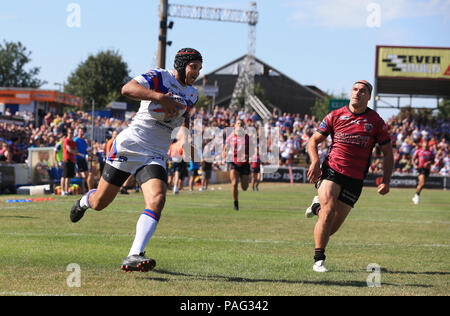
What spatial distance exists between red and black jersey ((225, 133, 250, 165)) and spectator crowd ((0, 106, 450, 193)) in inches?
407

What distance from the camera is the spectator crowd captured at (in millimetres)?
29938

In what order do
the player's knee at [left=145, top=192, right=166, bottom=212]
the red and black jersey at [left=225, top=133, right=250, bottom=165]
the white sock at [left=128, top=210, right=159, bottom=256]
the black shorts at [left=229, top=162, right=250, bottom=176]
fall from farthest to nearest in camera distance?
the black shorts at [left=229, top=162, right=250, bottom=176], the red and black jersey at [left=225, top=133, right=250, bottom=165], the player's knee at [left=145, top=192, right=166, bottom=212], the white sock at [left=128, top=210, right=159, bottom=256]

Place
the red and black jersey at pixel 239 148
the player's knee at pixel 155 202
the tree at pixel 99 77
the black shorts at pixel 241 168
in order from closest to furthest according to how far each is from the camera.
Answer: the player's knee at pixel 155 202, the red and black jersey at pixel 239 148, the black shorts at pixel 241 168, the tree at pixel 99 77

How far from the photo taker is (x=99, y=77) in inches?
3875

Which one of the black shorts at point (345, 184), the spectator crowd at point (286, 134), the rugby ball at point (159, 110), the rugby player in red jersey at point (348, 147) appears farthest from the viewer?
the spectator crowd at point (286, 134)

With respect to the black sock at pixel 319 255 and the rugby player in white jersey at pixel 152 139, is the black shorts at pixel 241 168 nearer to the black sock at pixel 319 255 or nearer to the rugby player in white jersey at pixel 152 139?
the black sock at pixel 319 255

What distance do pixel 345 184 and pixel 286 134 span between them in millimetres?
37909

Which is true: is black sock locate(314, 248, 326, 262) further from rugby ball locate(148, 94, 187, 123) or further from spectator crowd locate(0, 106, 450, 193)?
spectator crowd locate(0, 106, 450, 193)

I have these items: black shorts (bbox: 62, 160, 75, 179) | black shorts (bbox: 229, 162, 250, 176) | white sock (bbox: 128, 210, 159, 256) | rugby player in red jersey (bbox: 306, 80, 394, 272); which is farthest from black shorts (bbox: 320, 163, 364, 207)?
black shorts (bbox: 62, 160, 75, 179)

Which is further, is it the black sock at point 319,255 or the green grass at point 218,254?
the black sock at point 319,255

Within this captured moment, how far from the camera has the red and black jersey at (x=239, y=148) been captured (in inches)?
669

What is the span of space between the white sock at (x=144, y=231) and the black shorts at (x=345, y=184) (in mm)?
2606

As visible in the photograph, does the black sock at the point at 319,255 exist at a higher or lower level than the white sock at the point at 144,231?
lower

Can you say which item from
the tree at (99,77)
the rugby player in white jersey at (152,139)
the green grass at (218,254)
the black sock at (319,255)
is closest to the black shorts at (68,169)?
the green grass at (218,254)
